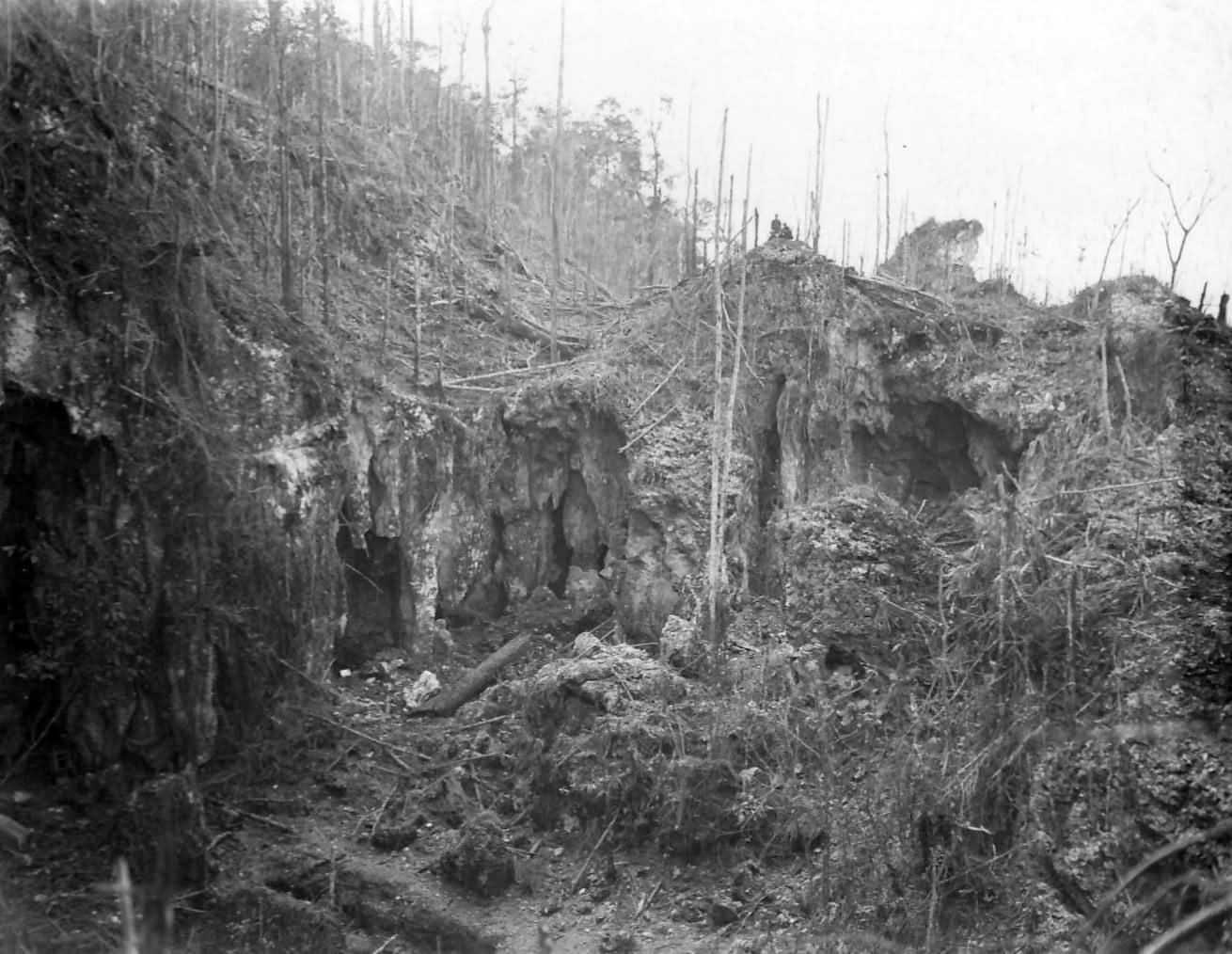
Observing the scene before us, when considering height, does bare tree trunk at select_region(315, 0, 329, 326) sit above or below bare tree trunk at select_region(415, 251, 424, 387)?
above

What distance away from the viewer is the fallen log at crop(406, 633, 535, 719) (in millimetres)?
14172

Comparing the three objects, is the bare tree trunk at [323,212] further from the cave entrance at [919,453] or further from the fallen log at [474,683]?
the cave entrance at [919,453]

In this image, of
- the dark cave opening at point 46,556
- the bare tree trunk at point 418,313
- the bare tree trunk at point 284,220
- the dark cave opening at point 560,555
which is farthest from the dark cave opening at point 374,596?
the dark cave opening at point 46,556

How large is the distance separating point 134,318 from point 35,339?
3.18 feet

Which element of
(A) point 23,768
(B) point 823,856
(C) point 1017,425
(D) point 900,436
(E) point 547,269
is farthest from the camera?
(E) point 547,269

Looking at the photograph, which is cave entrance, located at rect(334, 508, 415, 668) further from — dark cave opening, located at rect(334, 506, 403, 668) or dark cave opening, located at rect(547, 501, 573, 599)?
dark cave opening, located at rect(547, 501, 573, 599)

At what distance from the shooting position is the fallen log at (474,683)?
1417 centimetres

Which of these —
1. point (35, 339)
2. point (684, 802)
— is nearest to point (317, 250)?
point (35, 339)

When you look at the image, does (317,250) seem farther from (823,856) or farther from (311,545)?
(823,856)

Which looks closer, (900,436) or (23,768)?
(23,768)

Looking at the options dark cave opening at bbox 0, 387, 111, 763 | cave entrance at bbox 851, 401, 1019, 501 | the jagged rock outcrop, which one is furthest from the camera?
the jagged rock outcrop

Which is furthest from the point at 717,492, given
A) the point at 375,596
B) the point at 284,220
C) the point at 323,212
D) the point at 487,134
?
the point at 487,134

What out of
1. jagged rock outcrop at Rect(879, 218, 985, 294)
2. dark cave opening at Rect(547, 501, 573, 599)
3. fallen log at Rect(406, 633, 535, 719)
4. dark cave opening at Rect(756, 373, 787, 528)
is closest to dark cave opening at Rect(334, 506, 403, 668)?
fallen log at Rect(406, 633, 535, 719)

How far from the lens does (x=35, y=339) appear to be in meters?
11.1
